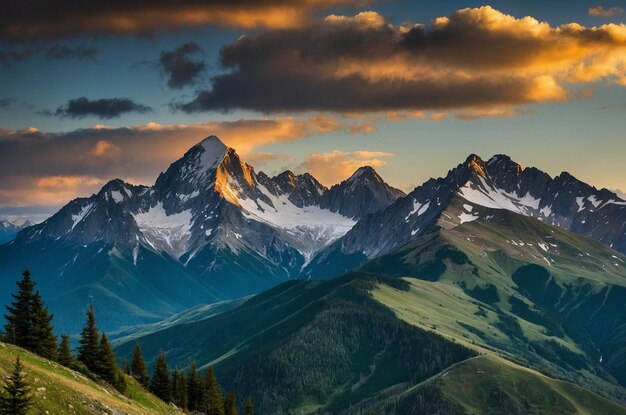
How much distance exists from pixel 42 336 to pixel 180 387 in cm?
4049

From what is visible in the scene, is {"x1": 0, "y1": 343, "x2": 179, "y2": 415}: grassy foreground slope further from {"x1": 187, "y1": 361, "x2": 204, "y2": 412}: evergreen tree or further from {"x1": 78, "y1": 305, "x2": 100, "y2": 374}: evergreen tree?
{"x1": 187, "y1": 361, "x2": 204, "y2": 412}: evergreen tree

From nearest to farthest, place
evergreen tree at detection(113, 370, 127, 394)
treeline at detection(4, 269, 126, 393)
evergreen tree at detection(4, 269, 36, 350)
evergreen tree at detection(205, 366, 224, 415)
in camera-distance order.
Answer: evergreen tree at detection(4, 269, 36, 350), treeline at detection(4, 269, 126, 393), evergreen tree at detection(113, 370, 127, 394), evergreen tree at detection(205, 366, 224, 415)

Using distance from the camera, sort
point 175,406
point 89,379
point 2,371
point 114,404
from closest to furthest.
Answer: point 2,371
point 114,404
point 89,379
point 175,406

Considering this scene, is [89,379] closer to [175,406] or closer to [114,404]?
[114,404]

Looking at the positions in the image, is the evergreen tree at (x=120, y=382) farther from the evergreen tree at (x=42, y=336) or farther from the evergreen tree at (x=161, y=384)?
the evergreen tree at (x=161, y=384)

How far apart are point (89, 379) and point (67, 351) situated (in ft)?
17.4

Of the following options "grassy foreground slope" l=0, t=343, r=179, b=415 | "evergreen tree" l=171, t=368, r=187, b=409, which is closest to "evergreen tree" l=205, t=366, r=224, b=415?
"evergreen tree" l=171, t=368, r=187, b=409

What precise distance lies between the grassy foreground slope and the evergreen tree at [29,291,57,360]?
6.28 meters

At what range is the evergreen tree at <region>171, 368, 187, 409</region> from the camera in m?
158

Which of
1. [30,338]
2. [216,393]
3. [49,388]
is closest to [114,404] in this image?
[49,388]

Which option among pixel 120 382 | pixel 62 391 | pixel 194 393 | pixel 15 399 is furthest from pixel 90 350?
pixel 15 399

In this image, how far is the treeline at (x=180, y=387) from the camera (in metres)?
151

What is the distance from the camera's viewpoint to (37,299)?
130 meters

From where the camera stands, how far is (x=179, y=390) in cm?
16125
